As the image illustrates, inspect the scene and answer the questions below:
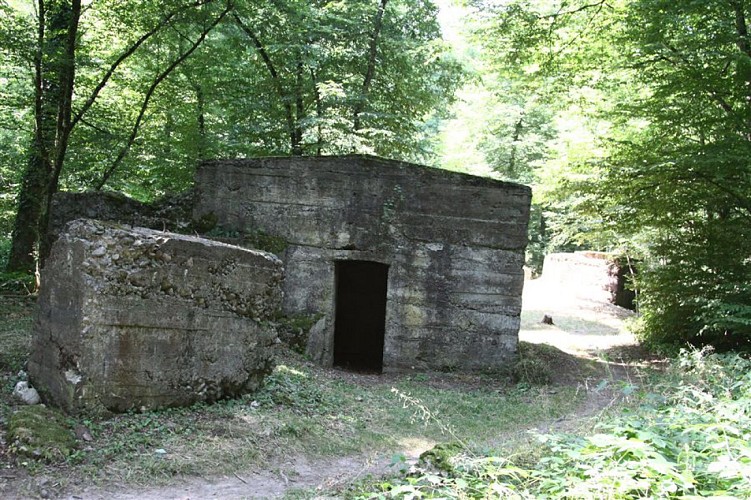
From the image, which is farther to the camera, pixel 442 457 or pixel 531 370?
pixel 531 370

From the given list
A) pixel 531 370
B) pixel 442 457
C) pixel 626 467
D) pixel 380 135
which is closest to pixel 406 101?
pixel 380 135

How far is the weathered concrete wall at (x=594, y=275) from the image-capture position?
19.7 meters

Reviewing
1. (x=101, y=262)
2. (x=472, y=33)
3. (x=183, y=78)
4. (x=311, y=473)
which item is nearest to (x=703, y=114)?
(x=472, y=33)

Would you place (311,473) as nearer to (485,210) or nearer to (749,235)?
(485,210)

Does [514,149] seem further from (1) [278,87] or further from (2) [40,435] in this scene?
(2) [40,435]

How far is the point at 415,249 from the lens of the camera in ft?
34.1

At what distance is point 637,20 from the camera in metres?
10.9

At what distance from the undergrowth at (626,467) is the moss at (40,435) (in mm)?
2790

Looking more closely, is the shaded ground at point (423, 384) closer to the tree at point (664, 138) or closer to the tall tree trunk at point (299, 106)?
the tree at point (664, 138)

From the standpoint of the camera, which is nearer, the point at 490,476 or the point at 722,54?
the point at 490,476

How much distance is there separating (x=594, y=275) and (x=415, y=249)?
42.7 ft

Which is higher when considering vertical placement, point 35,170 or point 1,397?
point 35,170

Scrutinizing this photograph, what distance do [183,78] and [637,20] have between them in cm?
1113

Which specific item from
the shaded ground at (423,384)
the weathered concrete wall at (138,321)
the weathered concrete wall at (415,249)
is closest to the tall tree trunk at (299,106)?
the weathered concrete wall at (415,249)
